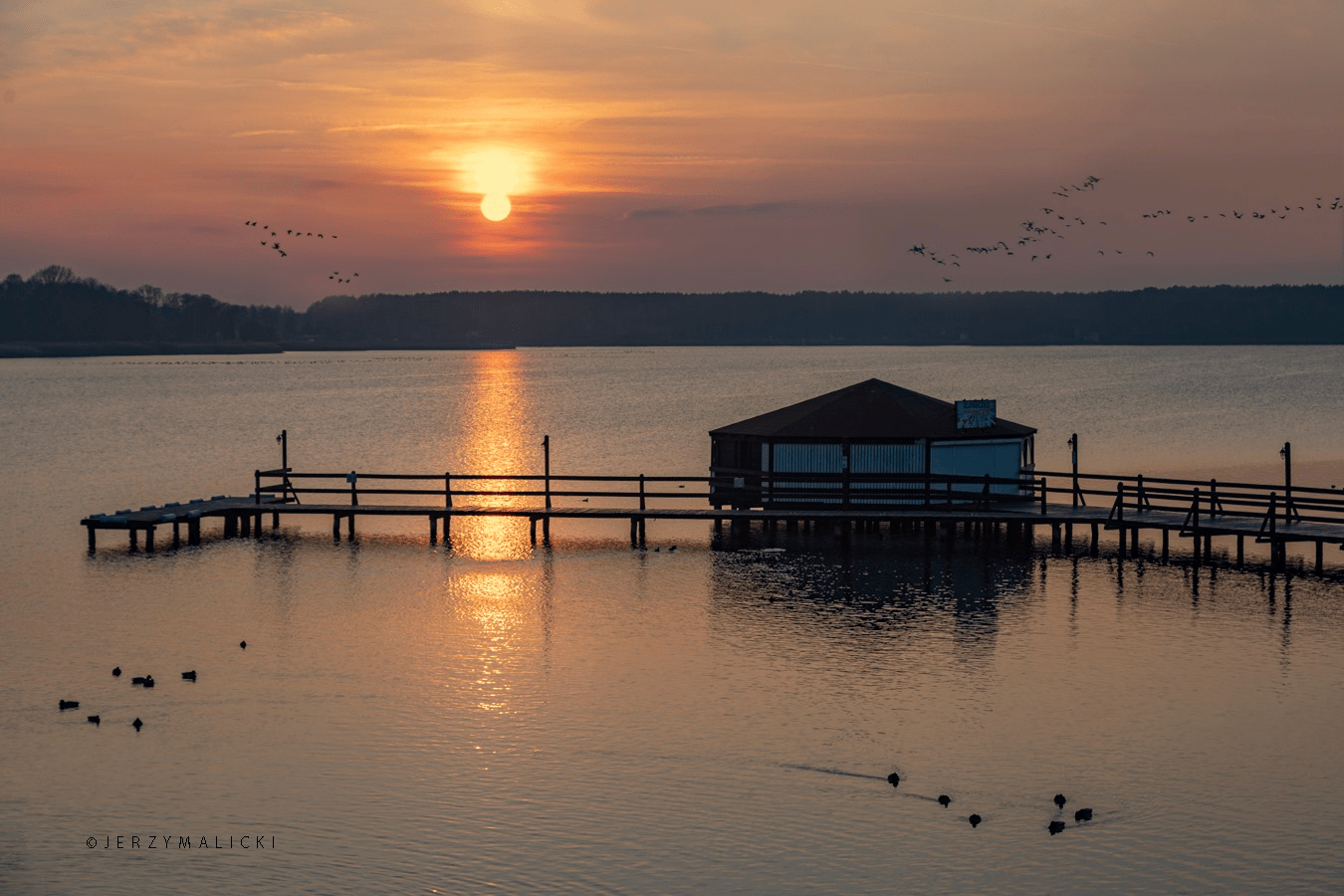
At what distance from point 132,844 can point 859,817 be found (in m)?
9.74

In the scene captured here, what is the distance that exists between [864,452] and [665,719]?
23.8 m

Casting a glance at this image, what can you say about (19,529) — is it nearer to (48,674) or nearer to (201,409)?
(48,674)

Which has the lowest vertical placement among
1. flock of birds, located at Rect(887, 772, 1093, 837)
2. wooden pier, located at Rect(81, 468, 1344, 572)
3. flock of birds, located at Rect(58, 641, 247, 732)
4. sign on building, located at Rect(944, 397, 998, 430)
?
flock of birds, located at Rect(887, 772, 1093, 837)

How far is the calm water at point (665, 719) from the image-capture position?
19.9m

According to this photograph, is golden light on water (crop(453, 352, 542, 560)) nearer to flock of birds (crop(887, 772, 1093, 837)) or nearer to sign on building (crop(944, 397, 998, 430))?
sign on building (crop(944, 397, 998, 430))

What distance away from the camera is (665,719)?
85.9ft

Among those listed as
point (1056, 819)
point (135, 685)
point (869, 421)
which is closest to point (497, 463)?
point (869, 421)

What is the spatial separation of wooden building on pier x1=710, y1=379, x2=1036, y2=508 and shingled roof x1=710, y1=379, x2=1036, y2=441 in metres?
0.03

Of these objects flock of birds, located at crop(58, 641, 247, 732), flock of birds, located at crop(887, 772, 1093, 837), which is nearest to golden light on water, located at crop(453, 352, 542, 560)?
flock of birds, located at crop(58, 641, 247, 732)

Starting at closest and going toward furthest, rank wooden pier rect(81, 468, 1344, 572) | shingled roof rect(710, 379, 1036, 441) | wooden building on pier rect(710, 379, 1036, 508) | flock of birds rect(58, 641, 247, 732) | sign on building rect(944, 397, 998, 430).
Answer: flock of birds rect(58, 641, 247, 732) < wooden pier rect(81, 468, 1344, 572) < sign on building rect(944, 397, 998, 430) < wooden building on pier rect(710, 379, 1036, 508) < shingled roof rect(710, 379, 1036, 441)

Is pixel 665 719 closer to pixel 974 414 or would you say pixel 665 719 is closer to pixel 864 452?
pixel 864 452

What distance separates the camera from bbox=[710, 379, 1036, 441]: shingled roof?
159ft

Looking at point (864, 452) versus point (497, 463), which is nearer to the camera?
point (864, 452)

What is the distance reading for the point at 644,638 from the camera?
32938 mm
